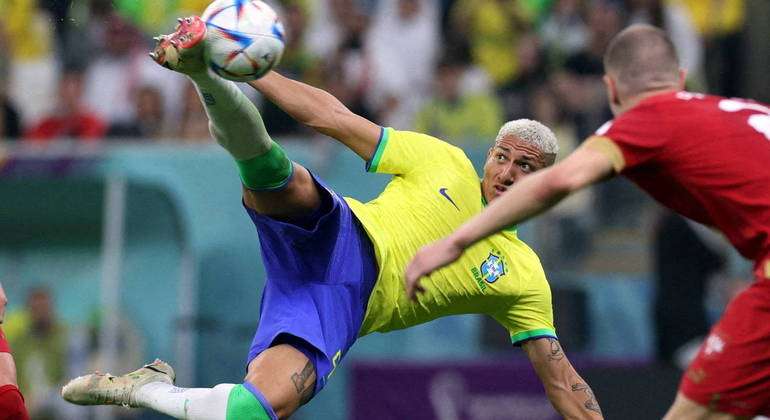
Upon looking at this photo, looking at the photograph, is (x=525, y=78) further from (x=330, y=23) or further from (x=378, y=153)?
(x=378, y=153)

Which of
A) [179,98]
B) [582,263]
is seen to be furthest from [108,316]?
[582,263]

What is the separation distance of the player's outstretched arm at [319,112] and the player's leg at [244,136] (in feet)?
1.28

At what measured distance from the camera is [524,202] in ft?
17.4

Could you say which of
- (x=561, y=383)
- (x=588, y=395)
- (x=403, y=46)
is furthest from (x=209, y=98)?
(x=403, y=46)

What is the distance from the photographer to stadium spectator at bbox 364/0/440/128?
13.1m

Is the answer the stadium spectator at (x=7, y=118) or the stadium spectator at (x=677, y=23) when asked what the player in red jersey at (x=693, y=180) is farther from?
the stadium spectator at (x=7, y=118)

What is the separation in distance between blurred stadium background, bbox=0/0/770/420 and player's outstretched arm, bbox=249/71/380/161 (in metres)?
4.43

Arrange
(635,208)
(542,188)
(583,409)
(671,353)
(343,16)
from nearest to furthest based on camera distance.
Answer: (542,188) < (583,409) < (671,353) < (635,208) < (343,16)

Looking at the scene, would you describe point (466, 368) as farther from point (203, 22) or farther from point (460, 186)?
point (203, 22)

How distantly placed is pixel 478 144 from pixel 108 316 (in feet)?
11.6

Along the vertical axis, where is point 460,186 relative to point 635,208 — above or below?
above

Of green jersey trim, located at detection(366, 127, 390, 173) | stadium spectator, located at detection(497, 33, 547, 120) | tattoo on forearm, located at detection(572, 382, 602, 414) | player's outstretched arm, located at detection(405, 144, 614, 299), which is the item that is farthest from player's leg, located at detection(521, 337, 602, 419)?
stadium spectator, located at detection(497, 33, 547, 120)

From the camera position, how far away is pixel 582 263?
12.0 m

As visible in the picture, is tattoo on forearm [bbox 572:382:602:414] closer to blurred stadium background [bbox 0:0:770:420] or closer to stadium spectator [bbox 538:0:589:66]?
blurred stadium background [bbox 0:0:770:420]
